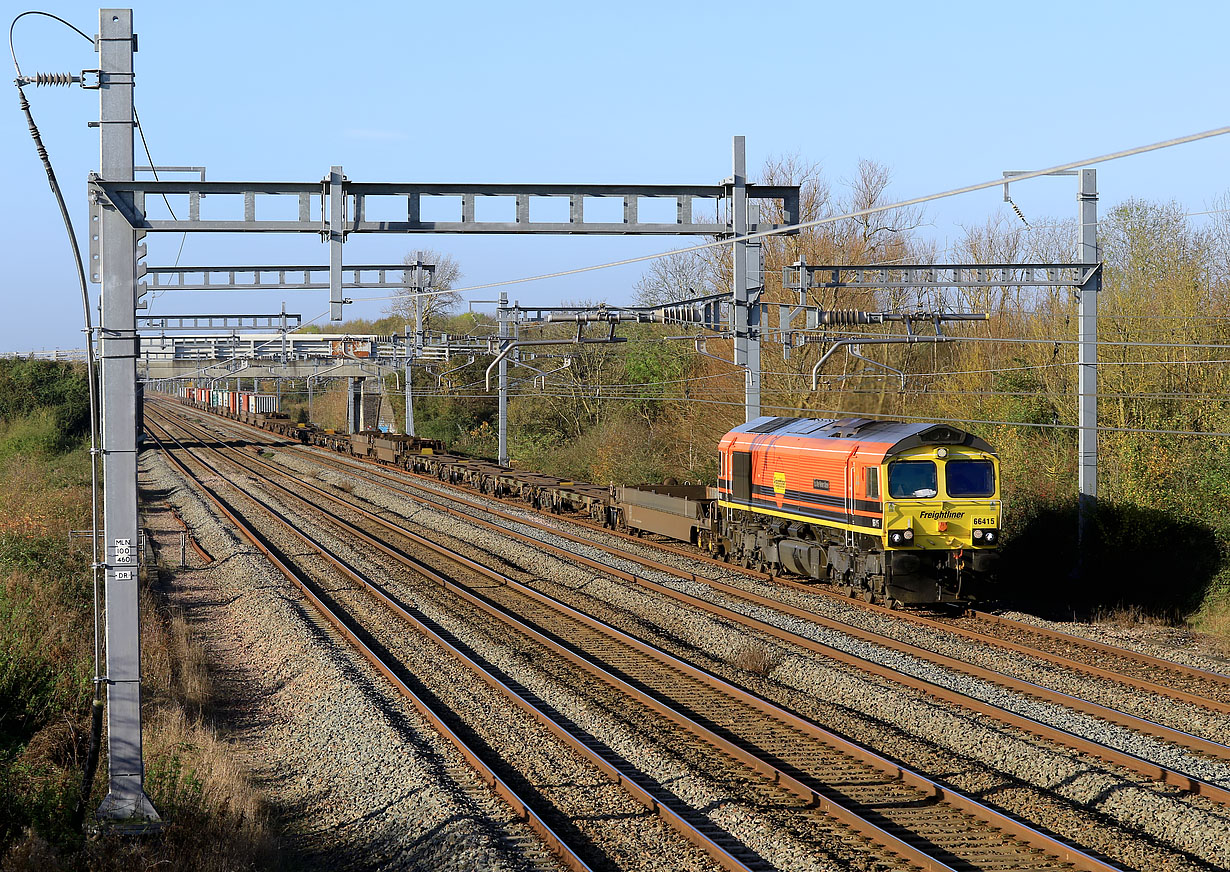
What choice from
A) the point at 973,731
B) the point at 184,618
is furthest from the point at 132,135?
the point at 184,618

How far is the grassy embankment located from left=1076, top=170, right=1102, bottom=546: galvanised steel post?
16.4 meters

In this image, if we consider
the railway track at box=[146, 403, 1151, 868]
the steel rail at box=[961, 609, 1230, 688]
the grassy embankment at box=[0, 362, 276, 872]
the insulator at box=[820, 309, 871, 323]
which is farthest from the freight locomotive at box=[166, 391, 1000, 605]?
the grassy embankment at box=[0, 362, 276, 872]

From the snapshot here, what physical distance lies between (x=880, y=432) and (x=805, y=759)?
989 cm

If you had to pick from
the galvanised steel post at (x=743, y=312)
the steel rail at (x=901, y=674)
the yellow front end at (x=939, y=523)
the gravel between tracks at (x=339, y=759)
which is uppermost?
the galvanised steel post at (x=743, y=312)

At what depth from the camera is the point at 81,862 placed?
344 inches

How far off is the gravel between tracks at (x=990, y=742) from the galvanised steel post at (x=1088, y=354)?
727 centimetres

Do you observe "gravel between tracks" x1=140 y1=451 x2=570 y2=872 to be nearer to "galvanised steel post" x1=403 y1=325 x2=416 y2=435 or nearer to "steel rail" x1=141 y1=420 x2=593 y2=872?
"steel rail" x1=141 y1=420 x2=593 y2=872

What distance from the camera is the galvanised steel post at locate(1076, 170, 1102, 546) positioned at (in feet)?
70.4

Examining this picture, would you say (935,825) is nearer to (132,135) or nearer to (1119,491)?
(132,135)

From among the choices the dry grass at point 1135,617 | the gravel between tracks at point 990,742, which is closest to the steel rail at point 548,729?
the gravel between tracks at point 990,742

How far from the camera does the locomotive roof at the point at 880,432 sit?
19.6 metres

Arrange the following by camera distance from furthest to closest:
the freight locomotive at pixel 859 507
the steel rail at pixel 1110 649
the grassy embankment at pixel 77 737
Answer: the freight locomotive at pixel 859 507
the steel rail at pixel 1110 649
the grassy embankment at pixel 77 737

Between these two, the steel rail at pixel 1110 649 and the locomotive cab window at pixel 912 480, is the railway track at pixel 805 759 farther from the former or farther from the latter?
the locomotive cab window at pixel 912 480

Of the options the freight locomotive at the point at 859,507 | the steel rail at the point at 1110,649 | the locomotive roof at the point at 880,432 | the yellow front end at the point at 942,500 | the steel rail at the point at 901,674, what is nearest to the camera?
the steel rail at the point at 901,674
